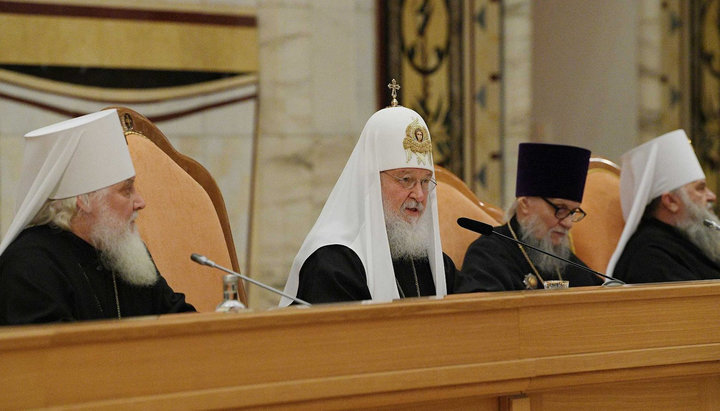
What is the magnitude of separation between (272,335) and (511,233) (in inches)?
93.6

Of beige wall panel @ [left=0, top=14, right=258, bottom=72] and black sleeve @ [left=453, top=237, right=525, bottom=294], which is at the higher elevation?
beige wall panel @ [left=0, top=14, right=258, bottom=72]

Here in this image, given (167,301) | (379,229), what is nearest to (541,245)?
(379,229)

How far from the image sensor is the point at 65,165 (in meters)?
3.31

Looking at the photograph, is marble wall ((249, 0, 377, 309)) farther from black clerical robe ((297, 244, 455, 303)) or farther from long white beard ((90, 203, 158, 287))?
long white beard ((90, 203, 158, 287))

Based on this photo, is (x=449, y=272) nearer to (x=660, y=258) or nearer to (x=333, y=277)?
(x=333, y=277)

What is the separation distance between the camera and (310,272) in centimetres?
376

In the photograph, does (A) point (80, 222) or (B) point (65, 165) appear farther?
(A) point (80, 222)

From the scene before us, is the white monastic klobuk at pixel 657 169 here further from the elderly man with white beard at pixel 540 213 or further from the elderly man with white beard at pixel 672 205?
the elderly man with white beard at pixel 540 213

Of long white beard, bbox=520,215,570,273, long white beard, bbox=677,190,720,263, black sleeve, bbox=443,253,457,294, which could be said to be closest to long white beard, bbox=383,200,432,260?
black sleeve, bbox=443,253,457,294

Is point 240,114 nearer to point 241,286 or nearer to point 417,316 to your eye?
point 241,286

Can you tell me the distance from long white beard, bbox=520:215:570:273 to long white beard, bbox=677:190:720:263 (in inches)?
38.6

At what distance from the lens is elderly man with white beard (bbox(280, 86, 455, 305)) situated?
12.2ft

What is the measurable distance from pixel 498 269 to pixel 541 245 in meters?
0.33

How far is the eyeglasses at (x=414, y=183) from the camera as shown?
394cm
